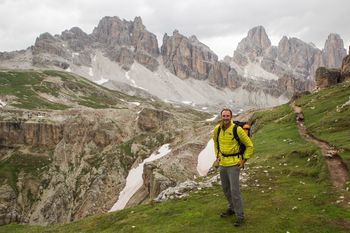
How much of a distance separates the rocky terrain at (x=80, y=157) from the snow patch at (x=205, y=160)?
1.58 meters

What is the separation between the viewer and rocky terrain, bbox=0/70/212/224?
315ft

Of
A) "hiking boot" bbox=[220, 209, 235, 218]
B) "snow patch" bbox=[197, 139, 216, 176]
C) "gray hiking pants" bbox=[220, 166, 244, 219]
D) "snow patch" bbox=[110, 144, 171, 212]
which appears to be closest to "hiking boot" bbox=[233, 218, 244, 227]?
"gray hiking pants" bbox=[220, 166, 244, 219]

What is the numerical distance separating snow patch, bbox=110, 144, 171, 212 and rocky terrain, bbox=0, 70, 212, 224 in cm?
213

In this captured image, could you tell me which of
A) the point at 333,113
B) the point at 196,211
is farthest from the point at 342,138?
the point at 196,211

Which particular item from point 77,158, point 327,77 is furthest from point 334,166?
point 77,158

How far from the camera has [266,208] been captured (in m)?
20.0

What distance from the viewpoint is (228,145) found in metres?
17.5

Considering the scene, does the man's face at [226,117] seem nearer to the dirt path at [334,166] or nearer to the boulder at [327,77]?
the dirt path at [334,166]

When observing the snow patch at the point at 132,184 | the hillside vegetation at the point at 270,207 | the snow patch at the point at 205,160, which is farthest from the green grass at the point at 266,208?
the snow patch at the point at 132,184

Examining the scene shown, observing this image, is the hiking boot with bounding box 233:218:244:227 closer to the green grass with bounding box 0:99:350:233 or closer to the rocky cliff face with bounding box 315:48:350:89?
the green grass with bounding box 0:99:350:233

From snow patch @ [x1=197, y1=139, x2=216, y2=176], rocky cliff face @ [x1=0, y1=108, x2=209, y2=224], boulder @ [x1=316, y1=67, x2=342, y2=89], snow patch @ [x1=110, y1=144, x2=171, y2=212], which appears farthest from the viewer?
rocky cliff face @ [x1=0, y1=108, x2=209, y2=224]

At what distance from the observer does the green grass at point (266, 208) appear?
57.8ft

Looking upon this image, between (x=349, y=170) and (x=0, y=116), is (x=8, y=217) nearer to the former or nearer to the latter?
(x=0, y=116)

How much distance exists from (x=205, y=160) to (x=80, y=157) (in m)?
57.5
